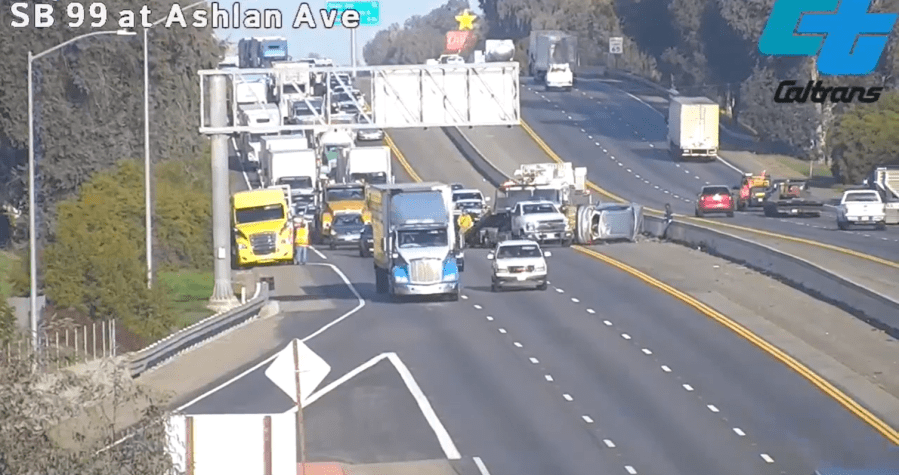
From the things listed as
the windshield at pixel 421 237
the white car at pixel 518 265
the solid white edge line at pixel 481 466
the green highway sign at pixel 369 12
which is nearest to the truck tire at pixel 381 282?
the windshield at pixel 421 237

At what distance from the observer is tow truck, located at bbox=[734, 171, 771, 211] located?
77375 millimetres

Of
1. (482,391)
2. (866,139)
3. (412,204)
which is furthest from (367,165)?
(482,391)

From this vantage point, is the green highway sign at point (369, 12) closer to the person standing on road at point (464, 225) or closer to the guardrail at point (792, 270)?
the person standing on road at point (464, 225)

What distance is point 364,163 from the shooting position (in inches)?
3051

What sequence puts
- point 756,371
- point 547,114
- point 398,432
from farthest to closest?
point 547,114
point 756,371
point 398,432

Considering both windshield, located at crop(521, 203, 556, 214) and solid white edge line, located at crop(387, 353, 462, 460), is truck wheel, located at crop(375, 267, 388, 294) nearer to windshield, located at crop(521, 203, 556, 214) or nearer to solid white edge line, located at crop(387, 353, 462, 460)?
solid white edge line, located at crop(387, 353, 462, 460)

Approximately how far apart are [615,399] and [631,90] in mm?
99264

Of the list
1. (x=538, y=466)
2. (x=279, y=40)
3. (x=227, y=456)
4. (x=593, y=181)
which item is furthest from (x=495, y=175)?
(x=227, y=456)

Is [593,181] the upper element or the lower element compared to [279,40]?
lower

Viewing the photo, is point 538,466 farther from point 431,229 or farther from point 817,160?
point 817,160

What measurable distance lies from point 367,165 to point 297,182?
3.52 meters

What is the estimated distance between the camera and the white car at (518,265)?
47.6m

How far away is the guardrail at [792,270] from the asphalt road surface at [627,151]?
5.15 meters

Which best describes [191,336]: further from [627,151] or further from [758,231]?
[627,151]
